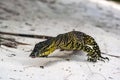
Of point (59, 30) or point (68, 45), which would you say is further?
point (59, 30)

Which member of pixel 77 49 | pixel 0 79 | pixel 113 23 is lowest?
pixel 0 79

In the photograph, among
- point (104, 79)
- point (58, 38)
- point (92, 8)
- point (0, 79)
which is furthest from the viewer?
point (92, 8)

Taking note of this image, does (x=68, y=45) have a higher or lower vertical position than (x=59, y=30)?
lower

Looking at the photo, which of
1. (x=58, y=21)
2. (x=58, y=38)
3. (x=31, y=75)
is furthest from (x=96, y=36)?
(x=31, y=75)

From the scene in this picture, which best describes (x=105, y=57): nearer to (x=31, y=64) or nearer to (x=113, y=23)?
(x=31, y=64)
